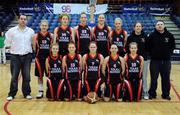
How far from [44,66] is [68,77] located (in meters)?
0.49

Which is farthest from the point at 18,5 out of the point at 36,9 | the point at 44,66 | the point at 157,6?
the point at 44,66

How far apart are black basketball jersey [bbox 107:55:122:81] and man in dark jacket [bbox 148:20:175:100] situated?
63 cm

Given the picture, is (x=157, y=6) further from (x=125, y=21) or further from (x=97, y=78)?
(x=97, y=78)

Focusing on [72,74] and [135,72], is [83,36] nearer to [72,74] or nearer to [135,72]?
[72,74]

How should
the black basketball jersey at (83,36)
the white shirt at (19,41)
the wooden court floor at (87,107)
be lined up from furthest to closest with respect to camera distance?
the black basketball jersey at (83,36) < the white shirt at (19,41) < the wooden court floor at (87,107)

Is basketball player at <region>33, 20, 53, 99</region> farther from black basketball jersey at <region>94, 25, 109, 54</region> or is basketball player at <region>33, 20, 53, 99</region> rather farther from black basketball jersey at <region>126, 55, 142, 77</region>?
black basketball jersey at <region>126, 55, 142, 77</region>

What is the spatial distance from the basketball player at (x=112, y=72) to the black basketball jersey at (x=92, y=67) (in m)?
0.12

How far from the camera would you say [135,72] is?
6.88 metres

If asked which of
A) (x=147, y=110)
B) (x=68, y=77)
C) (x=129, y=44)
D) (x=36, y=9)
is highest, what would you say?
(x=36, y=9)

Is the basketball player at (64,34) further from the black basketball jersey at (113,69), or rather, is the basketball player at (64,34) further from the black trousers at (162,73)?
the black trousers at (162,73)

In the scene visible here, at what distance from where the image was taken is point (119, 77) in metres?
6.87

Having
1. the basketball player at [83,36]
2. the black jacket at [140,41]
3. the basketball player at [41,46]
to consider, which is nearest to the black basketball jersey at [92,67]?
the basketball player at [83,36]

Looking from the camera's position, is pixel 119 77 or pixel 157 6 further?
pixel 157 6

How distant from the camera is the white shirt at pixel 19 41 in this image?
267 inches
